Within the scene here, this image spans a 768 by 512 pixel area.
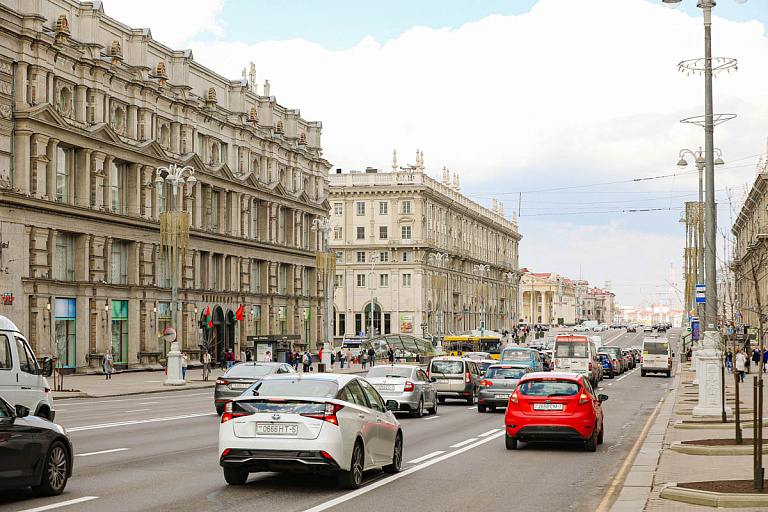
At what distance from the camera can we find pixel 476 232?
15425cm

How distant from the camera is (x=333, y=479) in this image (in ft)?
45.3

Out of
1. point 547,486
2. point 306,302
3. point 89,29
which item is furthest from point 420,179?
point 547,486

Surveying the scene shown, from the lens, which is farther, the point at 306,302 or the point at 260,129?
the point at 306,302

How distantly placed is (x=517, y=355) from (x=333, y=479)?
34.1 metres

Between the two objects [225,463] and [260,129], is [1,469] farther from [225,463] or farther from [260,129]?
[260,129]

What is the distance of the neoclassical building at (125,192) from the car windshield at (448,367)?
22.2m

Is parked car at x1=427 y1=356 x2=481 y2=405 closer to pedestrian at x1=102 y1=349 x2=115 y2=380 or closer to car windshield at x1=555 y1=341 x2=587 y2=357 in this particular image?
car windshield at x1=555 y1=341 x2=587 y2=357

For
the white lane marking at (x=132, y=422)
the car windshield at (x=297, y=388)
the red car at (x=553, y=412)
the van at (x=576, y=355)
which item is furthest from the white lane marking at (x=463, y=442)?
the van at (x=576, y=355)

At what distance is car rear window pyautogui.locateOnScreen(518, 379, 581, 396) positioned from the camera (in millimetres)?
18625

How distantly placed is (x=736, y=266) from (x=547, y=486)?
18.1 m

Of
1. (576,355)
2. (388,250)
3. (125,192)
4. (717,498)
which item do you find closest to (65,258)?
(125,192)

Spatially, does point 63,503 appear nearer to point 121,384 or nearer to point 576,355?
point 121,384

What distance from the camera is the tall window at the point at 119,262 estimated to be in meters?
58.6

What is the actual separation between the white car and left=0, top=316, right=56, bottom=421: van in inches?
196
